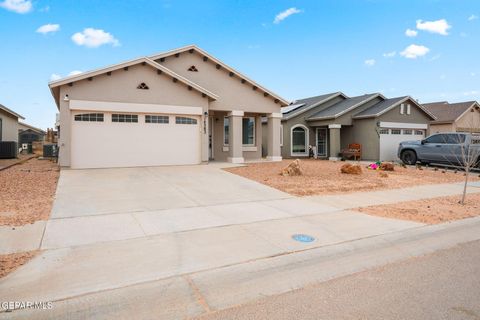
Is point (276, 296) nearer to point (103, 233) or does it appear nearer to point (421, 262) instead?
point (421, 262)

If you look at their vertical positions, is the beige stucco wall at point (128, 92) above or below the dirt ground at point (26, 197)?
above

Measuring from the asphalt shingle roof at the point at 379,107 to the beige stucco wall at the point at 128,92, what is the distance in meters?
12.2

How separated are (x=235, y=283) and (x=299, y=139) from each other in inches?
813

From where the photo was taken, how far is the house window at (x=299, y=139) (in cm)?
2328

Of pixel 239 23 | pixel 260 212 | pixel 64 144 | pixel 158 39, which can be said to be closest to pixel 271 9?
pixel 239 23

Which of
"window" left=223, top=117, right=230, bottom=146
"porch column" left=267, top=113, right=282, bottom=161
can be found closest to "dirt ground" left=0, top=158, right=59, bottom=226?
"window" left=223, top=117, right=230, bottom=146

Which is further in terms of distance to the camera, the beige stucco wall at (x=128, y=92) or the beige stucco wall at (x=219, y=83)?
the beige stucco wall at (x=219, y=83)

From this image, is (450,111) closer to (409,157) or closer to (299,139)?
(409,157)

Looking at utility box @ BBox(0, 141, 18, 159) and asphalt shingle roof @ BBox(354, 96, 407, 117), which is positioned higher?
asphalt shingle roof @ BBox(354, 96, 407, 117)

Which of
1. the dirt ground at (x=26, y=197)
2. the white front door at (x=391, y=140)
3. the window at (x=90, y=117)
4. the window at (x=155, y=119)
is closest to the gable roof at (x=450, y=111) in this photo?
the white front door at (x=391, y=140)

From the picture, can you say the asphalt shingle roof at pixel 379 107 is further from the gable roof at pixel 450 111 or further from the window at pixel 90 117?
the window at pixel 90 117

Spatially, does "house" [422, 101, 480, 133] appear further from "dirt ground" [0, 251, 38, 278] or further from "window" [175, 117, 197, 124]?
"dirt ground" [0, 251, 38, 278]

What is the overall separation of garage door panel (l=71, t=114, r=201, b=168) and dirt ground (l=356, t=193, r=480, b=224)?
1023 centimetres

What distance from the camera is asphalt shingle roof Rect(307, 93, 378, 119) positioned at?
22450mm
